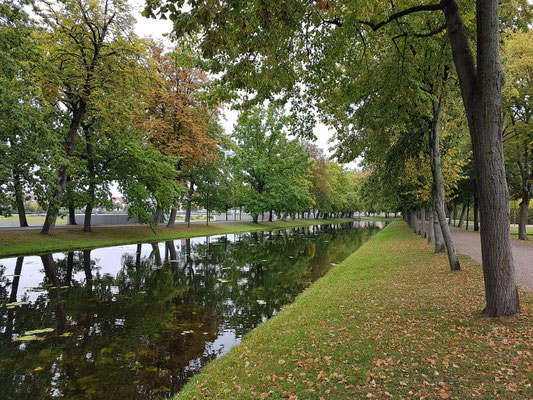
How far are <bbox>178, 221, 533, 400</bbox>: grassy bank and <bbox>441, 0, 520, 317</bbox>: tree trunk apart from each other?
61 cm

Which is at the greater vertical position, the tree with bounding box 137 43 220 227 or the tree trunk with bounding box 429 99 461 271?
the tree with bounding box 137 43 220 227

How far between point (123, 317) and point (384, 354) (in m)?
7.09

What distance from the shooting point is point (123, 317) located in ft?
28.8

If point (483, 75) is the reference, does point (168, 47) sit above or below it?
above

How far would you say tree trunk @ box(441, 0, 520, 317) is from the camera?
18.6ft

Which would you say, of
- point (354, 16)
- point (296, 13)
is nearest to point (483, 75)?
point (354, 16)

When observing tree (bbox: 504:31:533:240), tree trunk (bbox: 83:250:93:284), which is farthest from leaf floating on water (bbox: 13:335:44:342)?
tree (bbox: 504:31:533:240)

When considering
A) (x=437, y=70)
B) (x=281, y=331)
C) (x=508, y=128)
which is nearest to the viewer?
(x=281, y=331)

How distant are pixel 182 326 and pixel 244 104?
20.5 feet

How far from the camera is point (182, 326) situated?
26.8 feet

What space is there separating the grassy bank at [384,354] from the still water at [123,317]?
1107 mm

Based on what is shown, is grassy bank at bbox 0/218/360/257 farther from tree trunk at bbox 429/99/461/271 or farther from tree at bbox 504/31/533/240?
tree at bbox 504/31/533/240

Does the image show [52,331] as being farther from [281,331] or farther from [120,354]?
[281,331]

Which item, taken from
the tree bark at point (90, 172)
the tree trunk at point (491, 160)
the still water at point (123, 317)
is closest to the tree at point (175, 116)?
the tree bark at point (90, 172)
